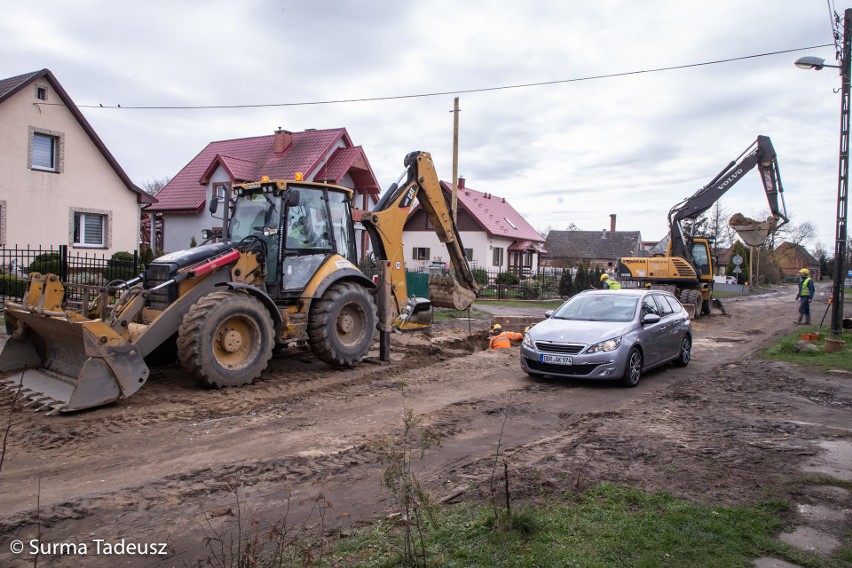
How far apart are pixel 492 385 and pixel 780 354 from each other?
7399mm

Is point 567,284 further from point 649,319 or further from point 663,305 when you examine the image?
point 649,319

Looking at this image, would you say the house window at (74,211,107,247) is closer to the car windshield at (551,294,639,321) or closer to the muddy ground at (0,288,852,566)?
the muddy ground at (0,288,852,566)

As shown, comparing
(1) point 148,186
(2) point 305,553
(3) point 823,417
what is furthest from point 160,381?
(1) point 148,186

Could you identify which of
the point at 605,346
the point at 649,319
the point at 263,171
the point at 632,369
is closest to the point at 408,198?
the point at 605,346

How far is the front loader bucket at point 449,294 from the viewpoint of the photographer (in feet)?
41.9

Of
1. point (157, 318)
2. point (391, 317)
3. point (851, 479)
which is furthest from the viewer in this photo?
point (391, 317)

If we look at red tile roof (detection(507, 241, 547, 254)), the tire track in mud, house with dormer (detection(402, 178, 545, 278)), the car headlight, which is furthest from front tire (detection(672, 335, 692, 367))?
red tile roof (detection(507, 241, 547, 254))

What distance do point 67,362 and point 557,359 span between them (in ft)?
22.6

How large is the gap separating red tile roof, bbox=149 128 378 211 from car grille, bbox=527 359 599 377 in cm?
2130

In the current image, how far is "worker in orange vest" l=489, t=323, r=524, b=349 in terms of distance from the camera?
535 inches

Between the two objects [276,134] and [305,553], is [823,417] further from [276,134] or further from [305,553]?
[276,134]

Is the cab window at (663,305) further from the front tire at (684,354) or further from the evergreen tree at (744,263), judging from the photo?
the evergreen tree at (744,263)

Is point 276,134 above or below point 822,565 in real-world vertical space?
above

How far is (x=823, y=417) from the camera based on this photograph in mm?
7883
